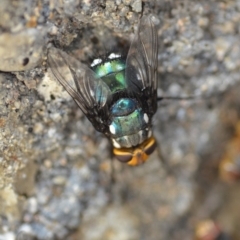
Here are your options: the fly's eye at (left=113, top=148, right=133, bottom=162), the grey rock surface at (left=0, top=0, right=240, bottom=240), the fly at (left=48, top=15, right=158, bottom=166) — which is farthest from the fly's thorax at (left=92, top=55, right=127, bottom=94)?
the fly's eye at (left=113, top=148, right=133, bottom=162)

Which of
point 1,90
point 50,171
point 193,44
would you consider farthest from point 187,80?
point 1,90

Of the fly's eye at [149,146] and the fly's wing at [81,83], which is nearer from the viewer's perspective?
the fly's wing at [81,83]

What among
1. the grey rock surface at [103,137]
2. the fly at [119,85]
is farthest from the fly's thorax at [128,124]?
the grey rock surface at [103,137]

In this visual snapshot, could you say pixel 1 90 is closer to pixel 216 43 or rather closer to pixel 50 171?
pixel 50 171

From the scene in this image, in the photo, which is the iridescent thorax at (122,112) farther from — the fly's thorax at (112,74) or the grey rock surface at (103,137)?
the grey rock surface at (103,137)

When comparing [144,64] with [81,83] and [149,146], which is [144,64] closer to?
[81,83]

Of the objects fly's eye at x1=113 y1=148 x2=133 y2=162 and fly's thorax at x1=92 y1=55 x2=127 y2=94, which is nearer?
fly's thorax at x1=92 y1=55 x2=127 y2=94

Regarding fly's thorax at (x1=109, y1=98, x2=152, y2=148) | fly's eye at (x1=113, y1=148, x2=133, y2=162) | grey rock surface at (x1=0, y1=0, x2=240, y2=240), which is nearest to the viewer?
grey rock surface at (x1=0, y1=0, x2=240, y2=240)

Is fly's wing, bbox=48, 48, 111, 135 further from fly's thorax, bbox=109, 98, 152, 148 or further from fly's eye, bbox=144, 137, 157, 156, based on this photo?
Answer: fly's eye, bbox=144, 137, 157, 156
